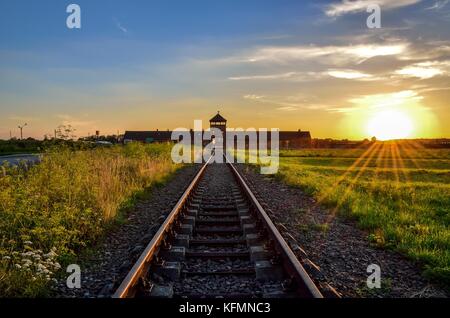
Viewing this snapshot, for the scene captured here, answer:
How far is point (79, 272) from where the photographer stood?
15.6 ft

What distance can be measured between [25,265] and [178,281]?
5.50 feet

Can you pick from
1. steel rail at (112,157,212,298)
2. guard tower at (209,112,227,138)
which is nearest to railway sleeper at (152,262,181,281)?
steel rail at (112,157,212,298)

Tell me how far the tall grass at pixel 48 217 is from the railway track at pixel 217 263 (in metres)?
1.16

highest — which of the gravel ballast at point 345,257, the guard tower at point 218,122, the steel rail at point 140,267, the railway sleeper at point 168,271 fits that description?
the guard tower at point 218,122

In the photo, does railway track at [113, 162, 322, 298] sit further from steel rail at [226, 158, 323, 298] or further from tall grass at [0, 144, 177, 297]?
tall grass at [0, 144, 177, 297]

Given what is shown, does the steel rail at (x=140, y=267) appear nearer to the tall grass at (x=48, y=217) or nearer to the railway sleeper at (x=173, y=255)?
the railway sleeper at (x=173, y=255)

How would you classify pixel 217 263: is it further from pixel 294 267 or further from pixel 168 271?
pixel 294 267

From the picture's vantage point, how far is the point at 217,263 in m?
5.12

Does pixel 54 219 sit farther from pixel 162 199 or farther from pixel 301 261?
pixel 162 199

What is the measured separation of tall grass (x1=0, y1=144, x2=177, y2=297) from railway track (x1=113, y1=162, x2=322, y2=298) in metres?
1.16

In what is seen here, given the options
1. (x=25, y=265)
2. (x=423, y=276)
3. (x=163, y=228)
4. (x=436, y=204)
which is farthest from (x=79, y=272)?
(x=436, y=204)

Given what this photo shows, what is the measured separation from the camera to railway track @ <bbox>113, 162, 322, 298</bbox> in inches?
161

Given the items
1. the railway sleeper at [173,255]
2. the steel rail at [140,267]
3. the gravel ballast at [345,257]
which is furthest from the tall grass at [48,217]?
the gravel ballast at [345,257]

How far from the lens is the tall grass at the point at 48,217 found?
4.55 meters
